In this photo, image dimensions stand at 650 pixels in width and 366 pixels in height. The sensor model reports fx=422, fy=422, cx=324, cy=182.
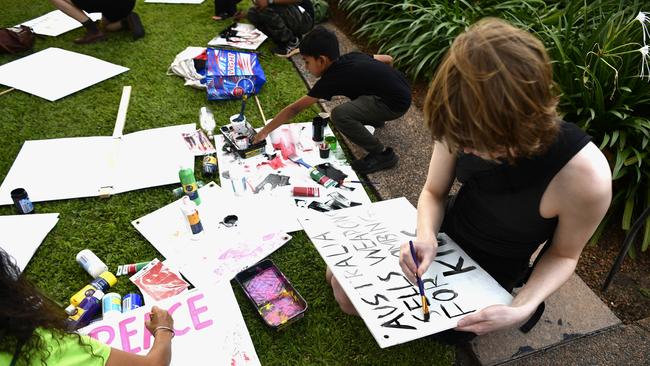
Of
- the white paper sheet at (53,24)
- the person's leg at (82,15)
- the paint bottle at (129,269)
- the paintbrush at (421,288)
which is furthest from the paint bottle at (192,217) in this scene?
the white paper sheet at (53,24)

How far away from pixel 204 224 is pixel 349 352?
1.06m

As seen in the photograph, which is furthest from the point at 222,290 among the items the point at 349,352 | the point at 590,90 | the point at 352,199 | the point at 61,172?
the point at 590,90

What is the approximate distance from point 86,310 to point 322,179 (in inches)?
57.2

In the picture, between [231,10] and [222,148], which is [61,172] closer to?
[222,148]

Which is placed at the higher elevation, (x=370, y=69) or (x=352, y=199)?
(x=370, y=69)

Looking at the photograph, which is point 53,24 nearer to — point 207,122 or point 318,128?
point 207,122

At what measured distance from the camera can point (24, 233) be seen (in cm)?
231

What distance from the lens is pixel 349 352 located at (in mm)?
1883

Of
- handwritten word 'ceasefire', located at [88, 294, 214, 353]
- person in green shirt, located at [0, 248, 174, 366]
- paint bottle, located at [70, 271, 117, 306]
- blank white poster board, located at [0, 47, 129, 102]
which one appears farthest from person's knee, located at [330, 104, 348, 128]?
blank white poster board, located at [0, 47, 129, 102]

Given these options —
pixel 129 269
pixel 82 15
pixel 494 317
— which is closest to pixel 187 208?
pixel 129 269

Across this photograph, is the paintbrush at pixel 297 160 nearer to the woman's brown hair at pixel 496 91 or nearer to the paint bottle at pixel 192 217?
the paint bottle at pixel 192 217

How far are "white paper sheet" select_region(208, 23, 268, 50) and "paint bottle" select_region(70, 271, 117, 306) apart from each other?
283 centimetres

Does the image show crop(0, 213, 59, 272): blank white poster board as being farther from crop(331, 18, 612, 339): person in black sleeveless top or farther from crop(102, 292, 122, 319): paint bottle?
crop(331, 18, 612, 339): person in black sleeveless top

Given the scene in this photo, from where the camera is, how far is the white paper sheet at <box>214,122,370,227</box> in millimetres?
2596
